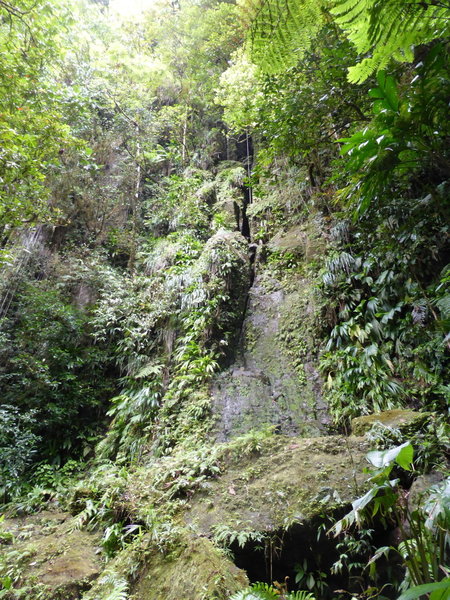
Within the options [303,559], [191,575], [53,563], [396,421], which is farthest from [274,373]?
[53,563]

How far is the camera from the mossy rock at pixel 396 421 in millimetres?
3234

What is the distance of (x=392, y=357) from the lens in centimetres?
439

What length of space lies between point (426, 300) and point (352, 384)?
1448mm

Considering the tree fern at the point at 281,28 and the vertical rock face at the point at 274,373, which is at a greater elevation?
the tree fern at the point at 281,28

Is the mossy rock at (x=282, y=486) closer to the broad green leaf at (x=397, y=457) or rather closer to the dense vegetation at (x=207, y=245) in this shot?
the dense vegetation at (x=207, y=245)

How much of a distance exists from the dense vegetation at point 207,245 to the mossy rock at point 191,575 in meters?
0.18

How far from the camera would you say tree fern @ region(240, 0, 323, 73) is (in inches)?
69.5

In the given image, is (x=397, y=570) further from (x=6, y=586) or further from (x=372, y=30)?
(x=372, y=30)

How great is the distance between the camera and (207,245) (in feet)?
24.5

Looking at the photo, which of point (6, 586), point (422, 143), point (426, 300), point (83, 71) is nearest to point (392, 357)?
point (426, 300)

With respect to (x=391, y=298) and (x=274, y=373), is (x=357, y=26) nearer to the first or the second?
(x=391, y=298)

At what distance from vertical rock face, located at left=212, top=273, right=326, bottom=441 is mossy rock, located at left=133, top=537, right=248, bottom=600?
2241mm

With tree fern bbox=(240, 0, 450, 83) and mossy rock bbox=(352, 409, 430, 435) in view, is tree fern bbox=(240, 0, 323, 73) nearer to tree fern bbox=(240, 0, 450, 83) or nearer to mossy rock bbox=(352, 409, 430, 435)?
tree fern bbox=(240, 0, 450, 83)

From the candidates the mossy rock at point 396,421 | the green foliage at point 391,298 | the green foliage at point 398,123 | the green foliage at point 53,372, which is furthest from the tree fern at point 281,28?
the green foliage at point 53,372
